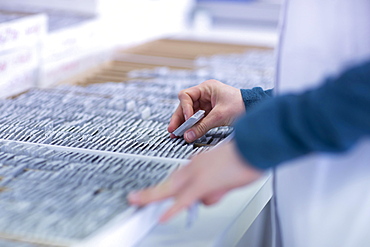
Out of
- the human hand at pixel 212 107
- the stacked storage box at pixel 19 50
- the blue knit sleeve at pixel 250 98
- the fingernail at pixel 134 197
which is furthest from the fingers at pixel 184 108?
the stacked storage box at pixel 19 50

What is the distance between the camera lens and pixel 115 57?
2.37m

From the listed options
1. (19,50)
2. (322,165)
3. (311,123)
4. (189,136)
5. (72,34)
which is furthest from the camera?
(72,34)

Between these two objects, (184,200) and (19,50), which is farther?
(19,50)

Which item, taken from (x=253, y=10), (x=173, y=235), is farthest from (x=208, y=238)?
(x=253, y=10)

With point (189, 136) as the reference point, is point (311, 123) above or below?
above

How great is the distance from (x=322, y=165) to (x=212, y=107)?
36 cm

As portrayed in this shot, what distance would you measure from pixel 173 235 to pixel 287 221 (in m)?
0.25

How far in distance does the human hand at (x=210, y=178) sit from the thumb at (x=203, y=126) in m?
0.40

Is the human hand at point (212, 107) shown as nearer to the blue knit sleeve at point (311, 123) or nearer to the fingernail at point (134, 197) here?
the fingernail at point (134, 197)

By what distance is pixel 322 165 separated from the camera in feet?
3.10

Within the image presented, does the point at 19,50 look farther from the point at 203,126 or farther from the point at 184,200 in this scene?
the point at 184,200

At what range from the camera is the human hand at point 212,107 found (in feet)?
3.84

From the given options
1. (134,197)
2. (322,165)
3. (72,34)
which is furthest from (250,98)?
(72,34)

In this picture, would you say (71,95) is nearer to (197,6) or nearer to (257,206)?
(257,206)
